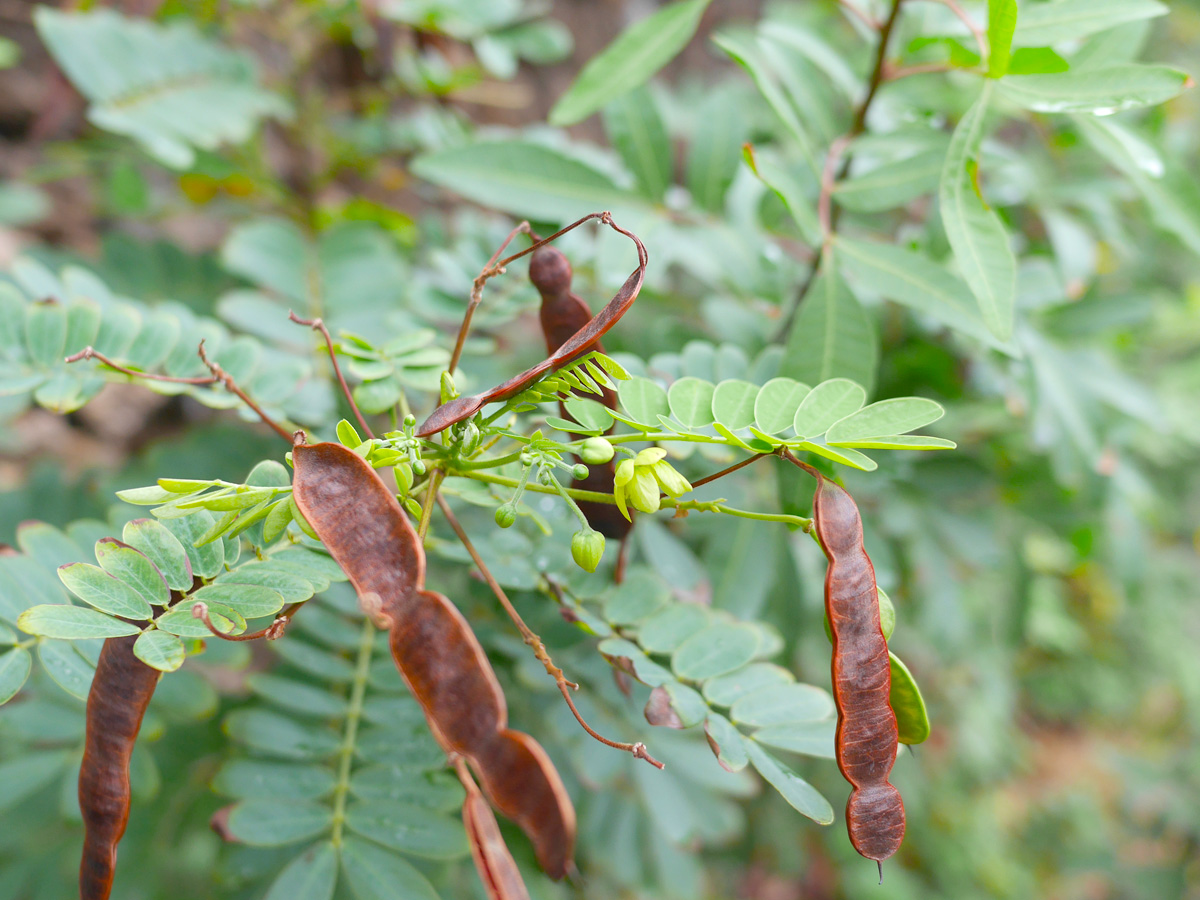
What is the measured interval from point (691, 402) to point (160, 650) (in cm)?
44

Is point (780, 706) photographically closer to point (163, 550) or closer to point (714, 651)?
point (714, 651)

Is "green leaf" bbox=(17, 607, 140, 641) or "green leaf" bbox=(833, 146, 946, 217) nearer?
"green leaf" bbox=(17, 607, 140, 641)

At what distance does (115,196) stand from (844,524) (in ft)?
5.14

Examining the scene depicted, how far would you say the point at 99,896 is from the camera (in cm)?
55

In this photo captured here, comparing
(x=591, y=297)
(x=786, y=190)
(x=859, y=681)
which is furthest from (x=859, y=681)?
(x=591, y=297)

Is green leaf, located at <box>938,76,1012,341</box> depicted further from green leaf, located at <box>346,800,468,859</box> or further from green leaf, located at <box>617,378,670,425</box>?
green leaf, located at <box>346,800,468,859</box>

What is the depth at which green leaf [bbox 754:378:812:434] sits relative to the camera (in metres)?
0.61

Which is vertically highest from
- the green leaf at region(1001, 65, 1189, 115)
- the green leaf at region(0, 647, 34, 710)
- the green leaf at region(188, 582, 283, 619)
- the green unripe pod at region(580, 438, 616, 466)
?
the green leaf at region(1001, 65, 1189, 115)

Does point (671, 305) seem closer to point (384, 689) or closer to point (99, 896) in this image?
point (384, 689)

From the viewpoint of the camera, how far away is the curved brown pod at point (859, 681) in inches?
19.7

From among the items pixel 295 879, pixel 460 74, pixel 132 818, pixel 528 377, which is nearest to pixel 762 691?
pixel 528 377

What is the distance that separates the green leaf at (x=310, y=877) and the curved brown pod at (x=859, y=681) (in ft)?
1.59

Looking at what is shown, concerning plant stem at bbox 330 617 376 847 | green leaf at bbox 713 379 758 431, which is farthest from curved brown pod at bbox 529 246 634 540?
plant stem at bbox 330 617 376 847

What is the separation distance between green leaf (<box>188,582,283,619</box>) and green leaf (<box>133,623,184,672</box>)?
38mm
